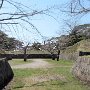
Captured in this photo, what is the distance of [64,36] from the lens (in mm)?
66250

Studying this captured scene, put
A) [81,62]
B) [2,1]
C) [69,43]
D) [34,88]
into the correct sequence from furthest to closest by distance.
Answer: [69,43] < [81,62] < [34,88] < [2,1]

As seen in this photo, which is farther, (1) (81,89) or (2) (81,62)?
(2) (81,62)

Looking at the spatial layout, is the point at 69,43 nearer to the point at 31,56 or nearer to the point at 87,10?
the point at 31,56

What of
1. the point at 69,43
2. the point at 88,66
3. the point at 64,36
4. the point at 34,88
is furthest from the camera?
the point at 69,43

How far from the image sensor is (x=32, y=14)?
32.8 feet

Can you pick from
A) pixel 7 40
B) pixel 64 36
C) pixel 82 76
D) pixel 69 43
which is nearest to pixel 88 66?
pixel 82 76

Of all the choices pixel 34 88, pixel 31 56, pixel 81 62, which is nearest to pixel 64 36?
pixel 31 56

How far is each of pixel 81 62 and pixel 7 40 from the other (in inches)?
611

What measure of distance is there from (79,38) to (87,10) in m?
52.7

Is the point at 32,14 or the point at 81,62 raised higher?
the point at 32,14

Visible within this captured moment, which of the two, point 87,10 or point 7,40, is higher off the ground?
point 87,10

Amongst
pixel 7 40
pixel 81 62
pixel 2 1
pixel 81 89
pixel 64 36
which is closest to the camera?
pixel 2 1

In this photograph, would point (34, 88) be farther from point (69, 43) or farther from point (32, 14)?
point (69, 43)

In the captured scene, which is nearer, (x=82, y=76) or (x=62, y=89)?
(x=62, y=89)
